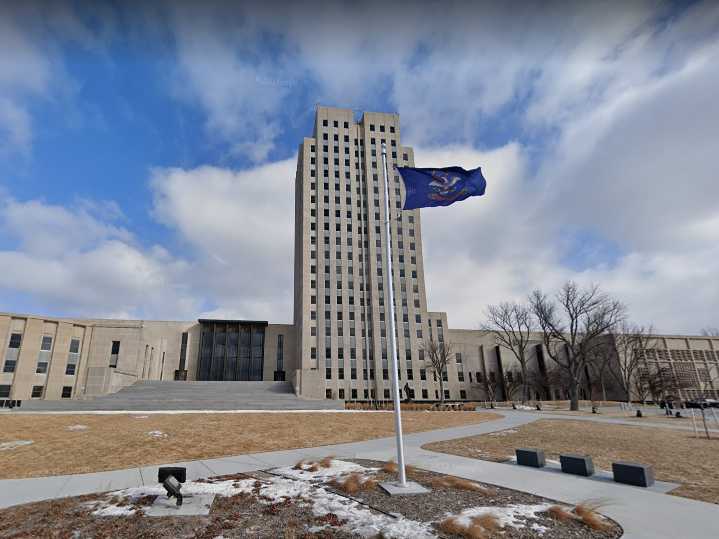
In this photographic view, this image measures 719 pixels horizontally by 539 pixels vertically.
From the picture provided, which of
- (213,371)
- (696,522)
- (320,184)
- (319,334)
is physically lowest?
(696,522)

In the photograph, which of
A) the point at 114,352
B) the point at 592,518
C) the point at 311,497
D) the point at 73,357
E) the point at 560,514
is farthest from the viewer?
the point at 114,352

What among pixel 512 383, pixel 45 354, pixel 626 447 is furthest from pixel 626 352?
pixel 45 354

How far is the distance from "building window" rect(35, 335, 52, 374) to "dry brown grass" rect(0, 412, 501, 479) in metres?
30.6

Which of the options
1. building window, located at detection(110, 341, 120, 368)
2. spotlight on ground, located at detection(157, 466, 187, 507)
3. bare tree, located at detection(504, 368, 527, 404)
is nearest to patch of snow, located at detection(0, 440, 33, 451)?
spotlight on ground, located at detection(157, 466, 187, 507)

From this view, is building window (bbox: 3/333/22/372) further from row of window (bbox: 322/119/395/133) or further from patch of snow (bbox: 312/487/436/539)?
row of window (bbox: 322/119/395/133)

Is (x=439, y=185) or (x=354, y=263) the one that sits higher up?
(x=354, y=263)

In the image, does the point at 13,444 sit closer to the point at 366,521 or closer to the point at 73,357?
the point at 366,521

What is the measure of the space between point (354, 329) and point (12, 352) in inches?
1994

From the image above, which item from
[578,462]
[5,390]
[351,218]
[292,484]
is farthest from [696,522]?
[351,218]

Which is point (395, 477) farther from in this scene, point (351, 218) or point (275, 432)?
point (351, 218)

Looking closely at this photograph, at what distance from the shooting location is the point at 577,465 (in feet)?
36.8

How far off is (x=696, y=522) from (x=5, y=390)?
64134 mm

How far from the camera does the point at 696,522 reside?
23.3 ft

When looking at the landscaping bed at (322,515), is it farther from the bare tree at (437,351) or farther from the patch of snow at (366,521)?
the bare tree at (437,351)
